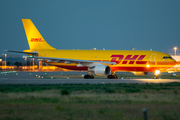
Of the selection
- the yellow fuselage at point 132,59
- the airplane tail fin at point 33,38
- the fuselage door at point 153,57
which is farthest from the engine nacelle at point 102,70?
the airplane tail fin at point 33,38

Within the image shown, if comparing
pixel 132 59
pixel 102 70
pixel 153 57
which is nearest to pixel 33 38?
pixel 102 70

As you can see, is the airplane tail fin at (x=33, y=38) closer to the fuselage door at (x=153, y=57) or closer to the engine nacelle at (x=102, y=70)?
the engine nacelle at (x=102, y=70)

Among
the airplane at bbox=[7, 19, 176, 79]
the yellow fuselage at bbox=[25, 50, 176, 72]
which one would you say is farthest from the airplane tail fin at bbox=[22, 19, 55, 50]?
the yellow fuselage at bbox=[25, 50, 176, 72]

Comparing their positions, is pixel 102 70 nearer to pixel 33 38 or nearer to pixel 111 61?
pixel 111 61

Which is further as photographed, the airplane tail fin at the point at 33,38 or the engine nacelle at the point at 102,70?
the airplane tail fin at the point at 33,38

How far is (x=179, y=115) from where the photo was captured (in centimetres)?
1152

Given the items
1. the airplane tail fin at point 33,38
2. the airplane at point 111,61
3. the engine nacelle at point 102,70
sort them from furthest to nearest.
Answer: the airplane tail fin at point 33,38
the airplane at point 111,61
the engine nacelle at point 102,70

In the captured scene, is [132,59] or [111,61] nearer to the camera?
[132,59]

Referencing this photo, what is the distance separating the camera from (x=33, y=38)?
43.6 meters

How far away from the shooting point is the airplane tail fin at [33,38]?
4338 cm

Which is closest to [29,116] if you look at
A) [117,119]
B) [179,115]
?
[117,119]

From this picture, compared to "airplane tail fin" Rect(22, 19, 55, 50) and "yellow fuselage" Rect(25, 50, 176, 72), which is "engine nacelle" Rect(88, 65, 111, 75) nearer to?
"yellow fuselage" Rect(25, 50, 176, 72)

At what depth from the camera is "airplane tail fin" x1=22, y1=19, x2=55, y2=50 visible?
4338 centimetres

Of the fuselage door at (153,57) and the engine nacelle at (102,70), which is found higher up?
the fuselage door at (153,57)
